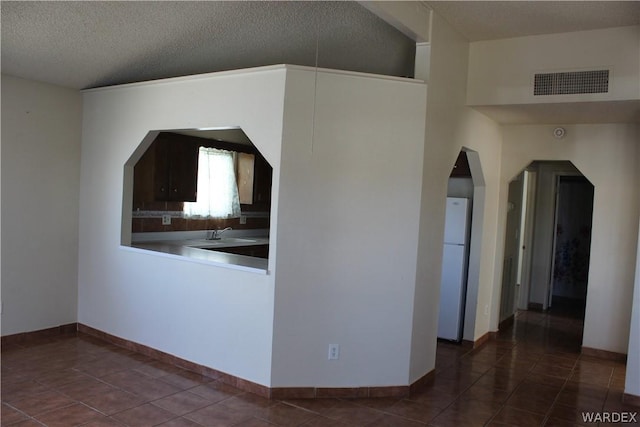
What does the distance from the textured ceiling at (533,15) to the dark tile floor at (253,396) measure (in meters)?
2.89

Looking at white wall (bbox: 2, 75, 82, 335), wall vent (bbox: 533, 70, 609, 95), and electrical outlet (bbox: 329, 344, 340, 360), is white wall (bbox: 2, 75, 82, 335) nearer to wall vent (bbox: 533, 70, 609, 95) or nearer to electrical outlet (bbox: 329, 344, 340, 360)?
electrical outlet (bbox: 329, 344, 340, 360)

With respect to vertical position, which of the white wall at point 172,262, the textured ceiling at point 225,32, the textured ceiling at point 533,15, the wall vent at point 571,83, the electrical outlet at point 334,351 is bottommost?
the electrical outlet at point 334,351

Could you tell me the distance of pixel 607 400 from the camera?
397cm

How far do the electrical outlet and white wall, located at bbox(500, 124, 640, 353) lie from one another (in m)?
2.99

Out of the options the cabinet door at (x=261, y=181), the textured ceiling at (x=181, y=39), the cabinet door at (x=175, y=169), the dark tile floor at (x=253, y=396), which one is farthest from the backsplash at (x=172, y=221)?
the textured ceiling at (x=181, y=39)

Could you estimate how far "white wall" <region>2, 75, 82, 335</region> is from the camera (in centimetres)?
451

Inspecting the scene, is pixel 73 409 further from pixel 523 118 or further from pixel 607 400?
pixel 523 118

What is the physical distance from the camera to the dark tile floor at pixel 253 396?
3.33 metres

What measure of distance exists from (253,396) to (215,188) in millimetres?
3054

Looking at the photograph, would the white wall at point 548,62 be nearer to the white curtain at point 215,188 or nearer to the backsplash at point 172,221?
the white curtain at point 215,188

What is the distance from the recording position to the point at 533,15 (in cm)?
375

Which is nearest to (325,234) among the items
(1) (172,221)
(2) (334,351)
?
(2) (334,351)

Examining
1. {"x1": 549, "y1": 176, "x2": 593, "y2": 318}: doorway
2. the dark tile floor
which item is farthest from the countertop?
{"x1": 549, "y1": 176, "x2": 593, "y2": 318}: doorway

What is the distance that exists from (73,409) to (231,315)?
3.94ft
